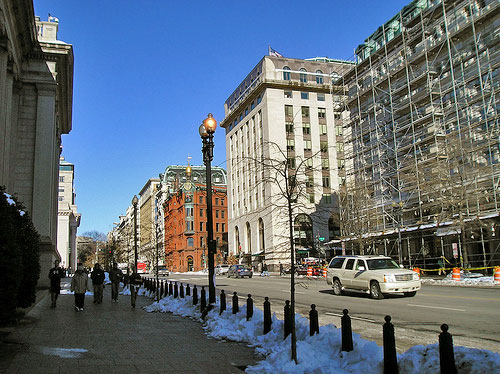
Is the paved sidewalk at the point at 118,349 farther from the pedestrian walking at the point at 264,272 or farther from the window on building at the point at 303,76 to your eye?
the window on building at the point at 303,76

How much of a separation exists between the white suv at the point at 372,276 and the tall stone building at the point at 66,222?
64.1m

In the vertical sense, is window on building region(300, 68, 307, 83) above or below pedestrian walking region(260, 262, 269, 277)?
above

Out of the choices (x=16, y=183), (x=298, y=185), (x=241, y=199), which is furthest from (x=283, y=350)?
(x=241, y=199)

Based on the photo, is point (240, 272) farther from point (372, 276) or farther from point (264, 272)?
point (372, 276)

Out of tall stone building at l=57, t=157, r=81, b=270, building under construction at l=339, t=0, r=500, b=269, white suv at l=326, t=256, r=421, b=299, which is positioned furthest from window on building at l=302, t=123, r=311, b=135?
white suv at l=326, t=256, r=421, b=299

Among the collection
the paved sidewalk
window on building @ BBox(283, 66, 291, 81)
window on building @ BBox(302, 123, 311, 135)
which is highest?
window on building @ BBox(283, 66, 291, 81)

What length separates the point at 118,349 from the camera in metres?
8.98

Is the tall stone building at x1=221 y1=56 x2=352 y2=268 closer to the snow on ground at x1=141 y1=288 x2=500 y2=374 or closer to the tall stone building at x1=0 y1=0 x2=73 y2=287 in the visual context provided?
the tall stone building at x1=0 y1=0 x2=73 y2=287

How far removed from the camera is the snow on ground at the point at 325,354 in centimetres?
518

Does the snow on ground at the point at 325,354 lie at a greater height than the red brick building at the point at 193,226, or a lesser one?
lesser

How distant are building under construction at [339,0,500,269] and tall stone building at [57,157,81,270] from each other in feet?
173

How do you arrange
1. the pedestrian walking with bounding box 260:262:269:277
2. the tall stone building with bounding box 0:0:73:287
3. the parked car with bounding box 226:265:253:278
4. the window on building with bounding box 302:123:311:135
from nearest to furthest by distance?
the tall stone building with bounding box 0:0:73:287
the parked car with bounding box 226:265:253:278
the pedestrian walking with bounding box 260:262:269:277
the window on building with bounding box 302:123:311:135

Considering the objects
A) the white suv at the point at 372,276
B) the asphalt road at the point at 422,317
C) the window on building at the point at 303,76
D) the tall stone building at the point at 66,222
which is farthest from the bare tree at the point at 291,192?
the tall stone building at the point at 66,222

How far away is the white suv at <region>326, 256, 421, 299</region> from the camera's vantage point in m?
18.7
